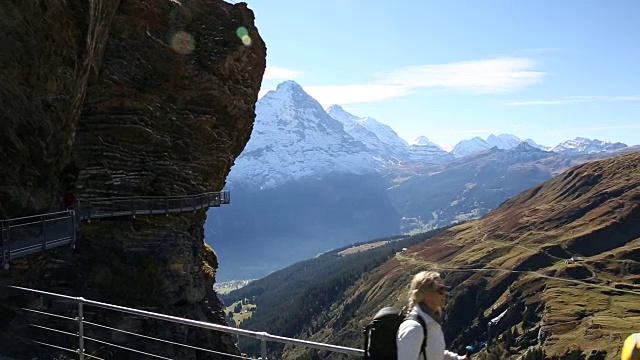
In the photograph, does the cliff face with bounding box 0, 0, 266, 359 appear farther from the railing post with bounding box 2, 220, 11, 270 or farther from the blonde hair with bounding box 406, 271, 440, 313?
the blonde hair with bounding box 406, 271, 440, 313

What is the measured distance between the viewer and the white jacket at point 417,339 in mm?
5660

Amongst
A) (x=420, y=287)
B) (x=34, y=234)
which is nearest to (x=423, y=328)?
(x=420, y=287)

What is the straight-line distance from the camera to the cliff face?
2075 cm

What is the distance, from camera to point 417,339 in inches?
223

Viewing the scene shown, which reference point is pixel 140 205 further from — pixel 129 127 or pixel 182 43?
pixel 182 43

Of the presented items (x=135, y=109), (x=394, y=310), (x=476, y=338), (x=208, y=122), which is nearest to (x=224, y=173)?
(x=208, y=122)

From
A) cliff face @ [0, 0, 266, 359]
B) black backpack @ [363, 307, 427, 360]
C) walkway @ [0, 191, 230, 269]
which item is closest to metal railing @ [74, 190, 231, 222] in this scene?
walkway @ [0, 191, 230, 269]

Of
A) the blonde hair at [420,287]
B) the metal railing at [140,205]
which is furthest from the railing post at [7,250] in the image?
the blonde hair at [420,287]

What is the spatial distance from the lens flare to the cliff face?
0.26 ft

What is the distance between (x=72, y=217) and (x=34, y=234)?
2982 mm

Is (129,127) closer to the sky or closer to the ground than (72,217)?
closer to the sky

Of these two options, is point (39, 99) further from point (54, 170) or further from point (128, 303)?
point (128, 303)

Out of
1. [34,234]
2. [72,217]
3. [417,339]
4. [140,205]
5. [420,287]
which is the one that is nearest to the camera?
[417,339]

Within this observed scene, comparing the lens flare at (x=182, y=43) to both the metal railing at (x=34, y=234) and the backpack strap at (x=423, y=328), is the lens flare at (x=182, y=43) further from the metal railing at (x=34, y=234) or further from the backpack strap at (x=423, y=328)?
the backpack strap at (x=423, y=328)
